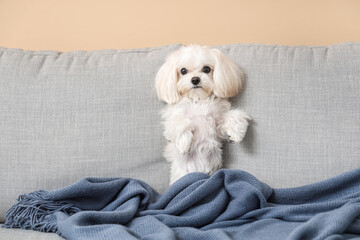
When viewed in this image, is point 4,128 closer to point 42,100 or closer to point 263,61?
point 42,100

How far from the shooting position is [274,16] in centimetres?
225

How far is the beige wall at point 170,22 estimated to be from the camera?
2246 mm

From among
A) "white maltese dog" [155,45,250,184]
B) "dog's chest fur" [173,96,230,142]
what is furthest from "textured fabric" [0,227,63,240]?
"dog's chest fur" [173,96,230,142]

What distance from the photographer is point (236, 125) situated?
1626mm

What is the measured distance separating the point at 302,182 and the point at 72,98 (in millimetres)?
919

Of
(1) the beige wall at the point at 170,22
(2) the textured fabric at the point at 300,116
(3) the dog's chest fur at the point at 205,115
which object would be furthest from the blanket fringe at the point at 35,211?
(1) the beige wall at the point at 170,22

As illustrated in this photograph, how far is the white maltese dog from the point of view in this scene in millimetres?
1656

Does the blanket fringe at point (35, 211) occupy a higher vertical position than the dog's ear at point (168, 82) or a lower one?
lower

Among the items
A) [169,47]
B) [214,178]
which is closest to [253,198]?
[214,178]

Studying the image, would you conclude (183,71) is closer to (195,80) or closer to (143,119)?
(195,80)

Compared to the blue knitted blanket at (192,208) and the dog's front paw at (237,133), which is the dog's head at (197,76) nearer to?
the dog's front paw at (237,133)

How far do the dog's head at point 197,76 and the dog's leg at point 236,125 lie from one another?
85mm

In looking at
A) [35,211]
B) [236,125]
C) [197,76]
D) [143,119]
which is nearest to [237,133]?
[236,125]

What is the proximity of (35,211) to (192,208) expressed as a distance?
520mm
